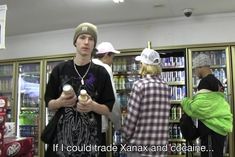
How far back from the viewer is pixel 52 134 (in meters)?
1.67

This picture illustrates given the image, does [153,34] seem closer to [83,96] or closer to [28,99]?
[28,99]

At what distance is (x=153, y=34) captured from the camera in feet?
14.6

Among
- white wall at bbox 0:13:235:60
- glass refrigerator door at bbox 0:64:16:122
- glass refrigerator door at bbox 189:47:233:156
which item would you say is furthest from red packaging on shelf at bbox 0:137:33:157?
glass refrigerator door at bbox 0:64:16:122

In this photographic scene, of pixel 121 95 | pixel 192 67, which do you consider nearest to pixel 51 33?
pixel 121 95

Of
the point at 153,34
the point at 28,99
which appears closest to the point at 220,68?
the point at 153,34

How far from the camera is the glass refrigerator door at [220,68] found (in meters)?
3.82

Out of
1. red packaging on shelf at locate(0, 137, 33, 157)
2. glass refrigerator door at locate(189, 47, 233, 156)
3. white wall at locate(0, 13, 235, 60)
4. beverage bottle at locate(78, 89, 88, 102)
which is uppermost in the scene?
white wall at locate(0, 13, 235, 60)

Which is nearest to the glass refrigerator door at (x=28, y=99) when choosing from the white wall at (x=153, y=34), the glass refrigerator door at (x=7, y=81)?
the glass refrigerator door at (x=7, y=81)

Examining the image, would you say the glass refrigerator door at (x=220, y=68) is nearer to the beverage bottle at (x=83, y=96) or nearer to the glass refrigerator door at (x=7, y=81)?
the beverage bottle at (x=83, y=96)

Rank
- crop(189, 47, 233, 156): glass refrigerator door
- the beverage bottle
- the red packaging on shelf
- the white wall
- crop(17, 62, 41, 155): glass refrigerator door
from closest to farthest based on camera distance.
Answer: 1. the beverage bottle
2. the red packaging on shelf
3. crop(189, 47, 233, 156): glass refrigerator door
4. the white wall
5. crop(17, 62, 41, 155): glass refrigerator door

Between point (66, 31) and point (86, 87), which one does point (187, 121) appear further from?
point (66, 31)

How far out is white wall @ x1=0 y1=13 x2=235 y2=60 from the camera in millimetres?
4121

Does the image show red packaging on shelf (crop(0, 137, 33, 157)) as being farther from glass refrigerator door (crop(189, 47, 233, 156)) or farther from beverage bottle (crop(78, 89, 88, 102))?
glass refrigerator door (crop(189, 47, 233, 156))

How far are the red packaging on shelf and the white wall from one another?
265cm
